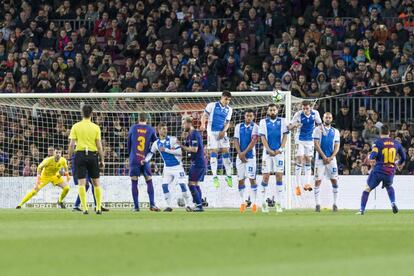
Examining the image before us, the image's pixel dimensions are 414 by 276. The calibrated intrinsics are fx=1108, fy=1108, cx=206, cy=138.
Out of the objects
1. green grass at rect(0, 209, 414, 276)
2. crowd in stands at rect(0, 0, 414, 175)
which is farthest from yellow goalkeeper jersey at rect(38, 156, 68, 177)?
green grass at rect(0, 209, 414, 276)

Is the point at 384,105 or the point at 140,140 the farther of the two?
the point at 384,105

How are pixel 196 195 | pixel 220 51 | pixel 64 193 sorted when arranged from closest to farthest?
pixel 196 195 → pixel 64 193 → pixel 220 51

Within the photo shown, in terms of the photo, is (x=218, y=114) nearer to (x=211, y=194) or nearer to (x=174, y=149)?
(x=174, y=149)

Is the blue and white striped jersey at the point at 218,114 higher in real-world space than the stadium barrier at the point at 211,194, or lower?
higher

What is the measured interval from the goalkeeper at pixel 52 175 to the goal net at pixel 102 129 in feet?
3.91

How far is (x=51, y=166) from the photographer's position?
91.5ft

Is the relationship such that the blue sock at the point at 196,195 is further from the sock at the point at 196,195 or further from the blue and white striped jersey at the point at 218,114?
the blue and white striped jersey at the point at 218,114

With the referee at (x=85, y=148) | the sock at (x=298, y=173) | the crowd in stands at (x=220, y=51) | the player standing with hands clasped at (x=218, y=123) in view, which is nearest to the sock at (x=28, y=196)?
the crowd in stands at (x=220, y=51)

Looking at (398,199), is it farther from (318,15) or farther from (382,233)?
(382,233)

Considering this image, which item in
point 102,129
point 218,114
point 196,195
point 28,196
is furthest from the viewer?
point 102,129

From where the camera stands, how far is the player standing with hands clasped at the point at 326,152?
25469mm

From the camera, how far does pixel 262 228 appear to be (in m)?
15.8

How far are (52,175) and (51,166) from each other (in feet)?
0.78

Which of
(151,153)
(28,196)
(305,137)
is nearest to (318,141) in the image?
(305,137)
